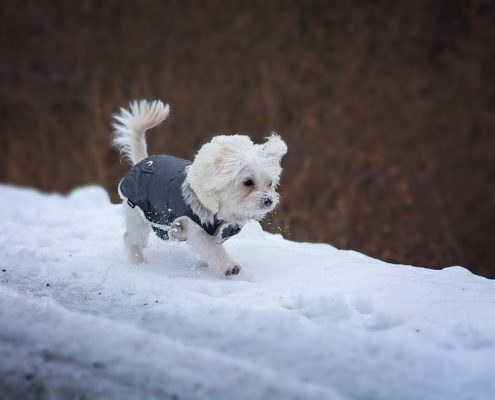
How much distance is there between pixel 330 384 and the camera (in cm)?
279

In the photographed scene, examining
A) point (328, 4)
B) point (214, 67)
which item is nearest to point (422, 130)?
point (328, 4)

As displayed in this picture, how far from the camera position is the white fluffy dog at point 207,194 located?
4168 millimetres

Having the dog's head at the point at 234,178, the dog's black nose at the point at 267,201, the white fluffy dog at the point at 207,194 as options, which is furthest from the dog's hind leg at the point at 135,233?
the dog's black nose at the point at 267,201

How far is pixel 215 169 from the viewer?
4188 mm

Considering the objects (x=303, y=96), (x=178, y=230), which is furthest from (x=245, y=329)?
(x=303, y=96)

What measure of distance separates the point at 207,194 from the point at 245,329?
47.0 inches

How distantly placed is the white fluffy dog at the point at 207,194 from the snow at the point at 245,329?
0.79 feet

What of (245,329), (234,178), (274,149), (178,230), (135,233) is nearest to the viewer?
(245,329)

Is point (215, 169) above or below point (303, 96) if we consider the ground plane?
below

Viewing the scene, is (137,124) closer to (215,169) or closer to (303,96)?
(215,169)

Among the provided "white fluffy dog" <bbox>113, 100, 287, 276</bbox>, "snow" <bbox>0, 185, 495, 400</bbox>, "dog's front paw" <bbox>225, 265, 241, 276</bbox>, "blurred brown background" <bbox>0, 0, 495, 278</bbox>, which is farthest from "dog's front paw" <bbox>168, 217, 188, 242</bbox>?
"blurred brown background" <bbox>0, 0, 495, 278</bbox>

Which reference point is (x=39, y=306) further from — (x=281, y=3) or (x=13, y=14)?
(x=13, y=14)

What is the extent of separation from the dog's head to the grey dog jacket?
0.48ft

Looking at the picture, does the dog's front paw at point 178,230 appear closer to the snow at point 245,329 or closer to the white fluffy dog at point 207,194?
the white fluffy dog at point 207,194
